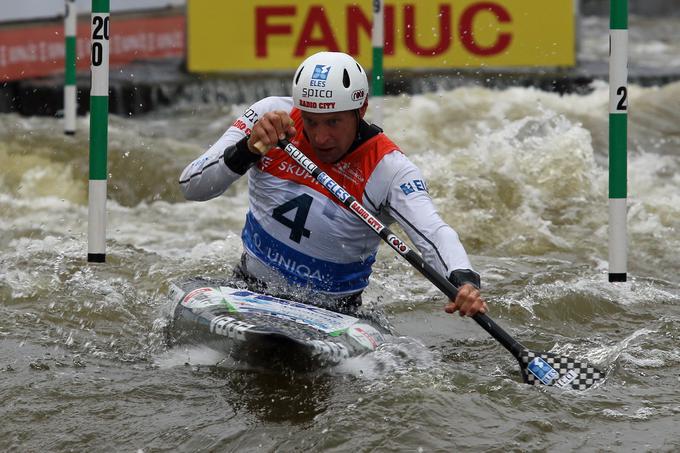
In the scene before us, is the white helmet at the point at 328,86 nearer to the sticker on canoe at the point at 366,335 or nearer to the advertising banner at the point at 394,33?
the sticker on canoe at the point at 366,335

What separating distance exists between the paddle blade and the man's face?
1.10 metres

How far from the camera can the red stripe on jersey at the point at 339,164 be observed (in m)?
5.16

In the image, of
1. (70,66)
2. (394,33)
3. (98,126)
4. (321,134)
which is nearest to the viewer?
(321,134)

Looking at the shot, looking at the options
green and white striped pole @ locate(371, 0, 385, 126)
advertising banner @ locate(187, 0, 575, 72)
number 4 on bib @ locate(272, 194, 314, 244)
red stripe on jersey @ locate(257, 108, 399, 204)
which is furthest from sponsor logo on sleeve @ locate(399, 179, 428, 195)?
advertising banner @ locate(187, 0, 575, 72)

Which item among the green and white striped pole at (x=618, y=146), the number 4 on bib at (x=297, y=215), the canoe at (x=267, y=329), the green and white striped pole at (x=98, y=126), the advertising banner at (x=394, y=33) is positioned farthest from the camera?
the advertising banner at (x=394, y=33)

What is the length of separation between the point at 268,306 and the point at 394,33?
23.5ft

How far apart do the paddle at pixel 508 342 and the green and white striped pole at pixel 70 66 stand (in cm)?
A: 523

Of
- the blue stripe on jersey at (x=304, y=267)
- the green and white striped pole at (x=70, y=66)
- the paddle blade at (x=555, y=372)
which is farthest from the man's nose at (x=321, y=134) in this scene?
the green and white striped pole at (x=70, y=66)

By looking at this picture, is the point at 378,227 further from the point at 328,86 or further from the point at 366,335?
the point at 328,86

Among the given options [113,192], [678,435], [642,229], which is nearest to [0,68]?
[113,192]

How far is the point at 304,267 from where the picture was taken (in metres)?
5.36

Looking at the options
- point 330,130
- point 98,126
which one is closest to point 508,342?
point 330,130

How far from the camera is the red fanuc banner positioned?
11118 mm

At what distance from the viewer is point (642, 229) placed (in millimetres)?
8812
